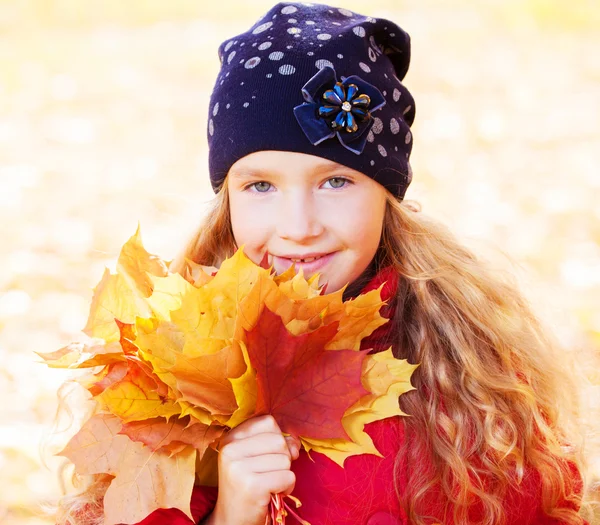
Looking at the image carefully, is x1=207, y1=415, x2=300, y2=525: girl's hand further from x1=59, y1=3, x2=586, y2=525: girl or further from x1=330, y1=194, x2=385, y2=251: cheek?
x1=330, y1=194, x2=385, y2=251: cheek

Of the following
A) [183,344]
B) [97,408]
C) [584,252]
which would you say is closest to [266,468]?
[183,344]

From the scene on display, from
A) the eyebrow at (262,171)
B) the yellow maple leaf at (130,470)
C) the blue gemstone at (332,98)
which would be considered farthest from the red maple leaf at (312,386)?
the blue gemstone at (332,98)

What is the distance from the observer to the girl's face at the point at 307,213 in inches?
70.2

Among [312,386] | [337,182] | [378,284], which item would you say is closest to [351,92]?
[337,182]

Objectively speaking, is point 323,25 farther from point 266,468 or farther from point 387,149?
point 266,468

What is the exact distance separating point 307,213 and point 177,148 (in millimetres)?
4638

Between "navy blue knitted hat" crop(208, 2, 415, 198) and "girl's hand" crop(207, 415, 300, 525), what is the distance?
2.03ft

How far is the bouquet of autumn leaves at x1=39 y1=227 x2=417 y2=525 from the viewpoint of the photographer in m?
1.44

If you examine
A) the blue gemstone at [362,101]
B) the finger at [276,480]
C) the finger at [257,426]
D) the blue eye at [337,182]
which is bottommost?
the finger at [276,480]

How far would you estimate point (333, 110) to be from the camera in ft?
5.87

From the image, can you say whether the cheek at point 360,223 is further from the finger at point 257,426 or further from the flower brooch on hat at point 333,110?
the finger at point 257,426

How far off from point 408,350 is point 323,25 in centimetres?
77

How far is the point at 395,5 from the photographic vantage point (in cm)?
805

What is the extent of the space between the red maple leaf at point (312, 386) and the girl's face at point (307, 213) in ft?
1.08
